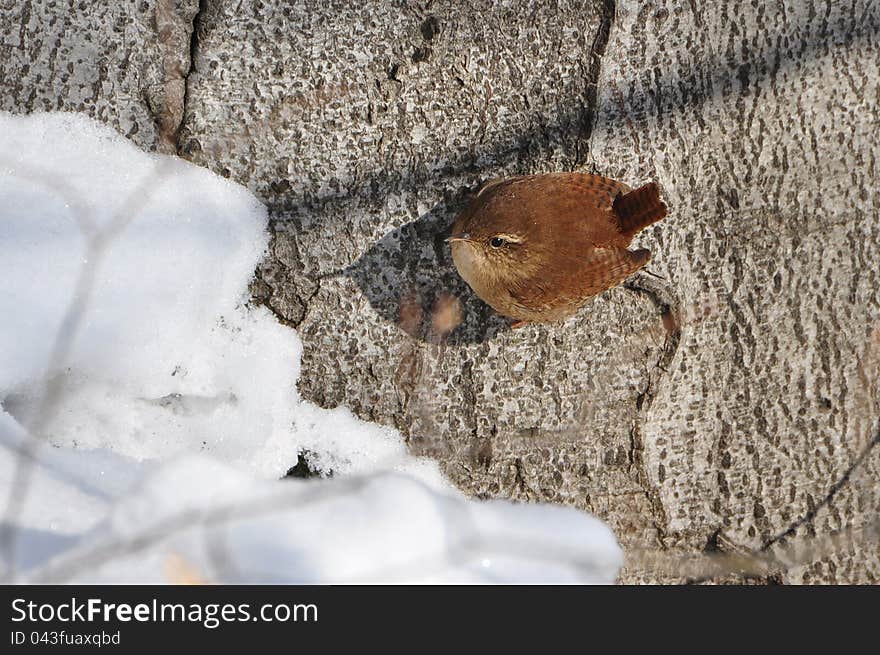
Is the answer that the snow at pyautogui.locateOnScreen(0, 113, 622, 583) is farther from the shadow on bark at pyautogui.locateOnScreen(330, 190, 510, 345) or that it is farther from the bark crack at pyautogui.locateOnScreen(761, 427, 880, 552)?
the bark crack at pyautogui.locateOnScreen(761, 427, 880, 552)

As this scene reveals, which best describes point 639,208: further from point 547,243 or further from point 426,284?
point 426,284

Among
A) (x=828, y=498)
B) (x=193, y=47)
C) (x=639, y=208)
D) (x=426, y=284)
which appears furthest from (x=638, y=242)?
(x=193, y=47)

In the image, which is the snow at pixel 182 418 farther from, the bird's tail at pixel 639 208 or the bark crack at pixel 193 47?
the bird's tail at pixel 639 208

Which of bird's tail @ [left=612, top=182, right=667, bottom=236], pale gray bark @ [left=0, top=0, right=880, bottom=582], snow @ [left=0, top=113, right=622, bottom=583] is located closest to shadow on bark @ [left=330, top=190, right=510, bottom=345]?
pale gray bark @ [left=0, top=0, right=880, bottom=582]

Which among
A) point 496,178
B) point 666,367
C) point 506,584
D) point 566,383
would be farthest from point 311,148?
point 506,584

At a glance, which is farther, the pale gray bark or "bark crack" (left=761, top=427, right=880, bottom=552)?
"bark crack" (left=761, top=427, right=880, bottom=552)

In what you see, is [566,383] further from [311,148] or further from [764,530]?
[311,148]
